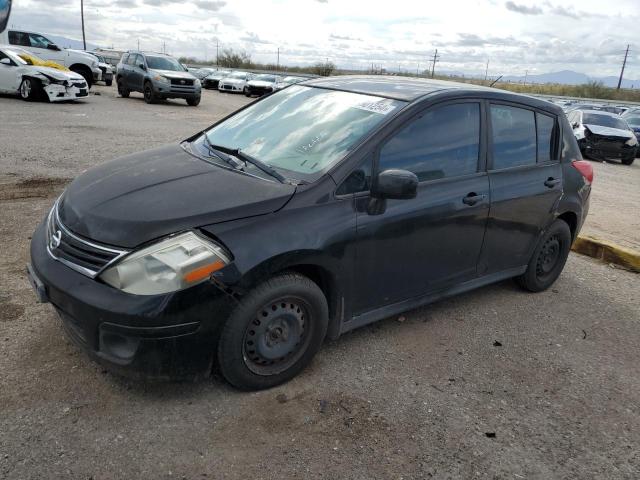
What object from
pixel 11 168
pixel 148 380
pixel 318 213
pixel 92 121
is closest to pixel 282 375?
pixel 148 380

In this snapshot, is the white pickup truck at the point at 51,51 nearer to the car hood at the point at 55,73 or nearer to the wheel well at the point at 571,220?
the car hood at the point at 55,73

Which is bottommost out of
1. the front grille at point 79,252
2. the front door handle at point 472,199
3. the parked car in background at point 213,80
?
the parked car in background at point 213,80

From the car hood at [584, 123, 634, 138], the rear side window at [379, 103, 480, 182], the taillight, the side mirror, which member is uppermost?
the rear side window at [379, 103, 480, 182]

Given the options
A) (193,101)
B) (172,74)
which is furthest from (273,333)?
(193,101)

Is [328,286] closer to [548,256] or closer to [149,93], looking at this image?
[548,256]

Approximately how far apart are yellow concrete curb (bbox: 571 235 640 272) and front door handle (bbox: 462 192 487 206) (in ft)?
9.48

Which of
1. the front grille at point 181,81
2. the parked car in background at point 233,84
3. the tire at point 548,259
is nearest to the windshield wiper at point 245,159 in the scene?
the tire at point 548,259

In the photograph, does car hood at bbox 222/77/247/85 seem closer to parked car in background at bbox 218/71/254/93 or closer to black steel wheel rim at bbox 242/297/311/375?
parked car in background at bbox 218/71/254/93

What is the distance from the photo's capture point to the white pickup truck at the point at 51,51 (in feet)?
62.5

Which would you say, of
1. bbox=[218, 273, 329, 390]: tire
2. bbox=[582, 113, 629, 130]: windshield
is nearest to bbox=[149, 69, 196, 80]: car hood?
bbox=[582, 113, 629, 130]: windshield

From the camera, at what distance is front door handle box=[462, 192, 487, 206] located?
3680 millimetres

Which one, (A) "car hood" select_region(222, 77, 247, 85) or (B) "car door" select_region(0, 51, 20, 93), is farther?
(A) "car hood" select_region(222, 77, 247, 85)

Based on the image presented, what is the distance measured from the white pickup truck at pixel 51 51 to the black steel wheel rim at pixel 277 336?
20388 millimetres

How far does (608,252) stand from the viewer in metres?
5.86
